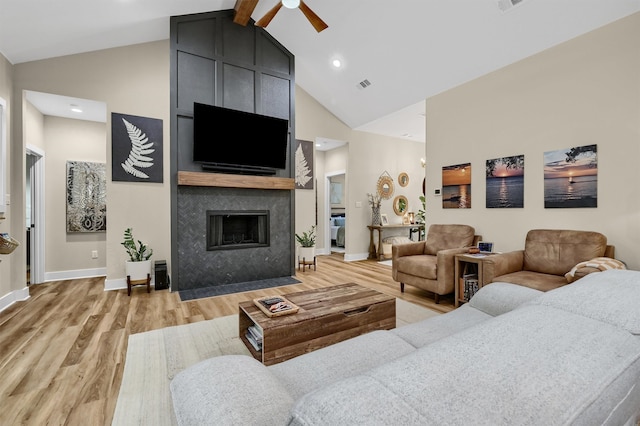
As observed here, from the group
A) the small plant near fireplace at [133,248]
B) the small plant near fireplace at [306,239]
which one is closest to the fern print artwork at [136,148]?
the small plant near fireplace at [133,248]

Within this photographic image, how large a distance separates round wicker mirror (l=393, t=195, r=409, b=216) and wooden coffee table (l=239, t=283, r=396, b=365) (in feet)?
15.0

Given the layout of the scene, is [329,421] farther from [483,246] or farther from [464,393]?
[483,246]

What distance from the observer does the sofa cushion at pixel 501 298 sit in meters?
1.68

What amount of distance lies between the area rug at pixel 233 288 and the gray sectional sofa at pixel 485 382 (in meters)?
3.12

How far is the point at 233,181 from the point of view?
4.21 meters

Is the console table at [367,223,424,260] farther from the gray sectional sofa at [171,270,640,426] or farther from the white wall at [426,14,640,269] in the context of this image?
the gray sectional sofa at [171,270,640,426]

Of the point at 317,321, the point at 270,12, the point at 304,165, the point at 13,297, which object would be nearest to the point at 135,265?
the point at 13,297

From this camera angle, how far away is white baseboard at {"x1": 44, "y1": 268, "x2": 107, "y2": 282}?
14.7ft

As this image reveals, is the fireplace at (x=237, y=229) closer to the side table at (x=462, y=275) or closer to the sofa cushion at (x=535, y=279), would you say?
the side table at (x=462, y=275)

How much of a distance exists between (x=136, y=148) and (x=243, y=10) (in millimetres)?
2402

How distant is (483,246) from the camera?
140 inches

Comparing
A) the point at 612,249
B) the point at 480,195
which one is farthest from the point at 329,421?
the point at 480,195

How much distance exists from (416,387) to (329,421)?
0.54 ft

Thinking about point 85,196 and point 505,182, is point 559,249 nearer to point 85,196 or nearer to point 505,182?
point 505,182
